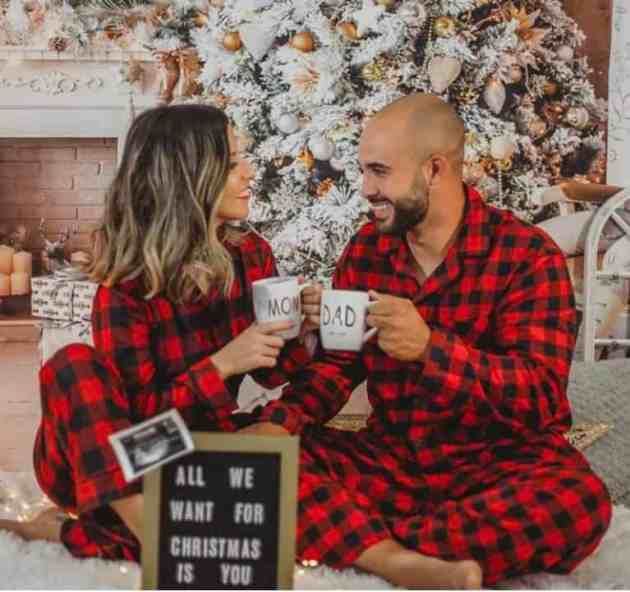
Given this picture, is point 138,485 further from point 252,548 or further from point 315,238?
point 315,238

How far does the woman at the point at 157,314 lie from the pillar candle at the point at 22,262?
86.1 inches

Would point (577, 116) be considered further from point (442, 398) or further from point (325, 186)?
point (442, 398)

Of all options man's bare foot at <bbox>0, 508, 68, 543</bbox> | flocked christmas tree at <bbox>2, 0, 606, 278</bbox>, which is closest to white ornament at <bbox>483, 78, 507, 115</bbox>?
flocked christmas tree at <bbox>2, 0, 606, 278</bbox>

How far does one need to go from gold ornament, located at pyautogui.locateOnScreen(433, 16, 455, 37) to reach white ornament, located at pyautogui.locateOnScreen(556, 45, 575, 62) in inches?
15.8

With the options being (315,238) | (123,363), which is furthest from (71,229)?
(123,363)

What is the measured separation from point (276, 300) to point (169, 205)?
239 mm

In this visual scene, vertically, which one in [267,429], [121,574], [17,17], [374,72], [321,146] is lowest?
[121,574]

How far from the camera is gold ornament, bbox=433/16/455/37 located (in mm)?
2877

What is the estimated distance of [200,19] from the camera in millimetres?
2994

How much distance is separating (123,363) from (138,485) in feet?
0.65

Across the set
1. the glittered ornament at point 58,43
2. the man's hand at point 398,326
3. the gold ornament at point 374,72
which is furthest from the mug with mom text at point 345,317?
the glittered ornament at point 58,43

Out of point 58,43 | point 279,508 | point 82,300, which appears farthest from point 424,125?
point 58,43

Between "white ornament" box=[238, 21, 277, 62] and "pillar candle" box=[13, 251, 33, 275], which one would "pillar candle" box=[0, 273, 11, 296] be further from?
"white ornament" box=[238, 21, 277, 62]

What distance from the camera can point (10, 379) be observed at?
120 inches
